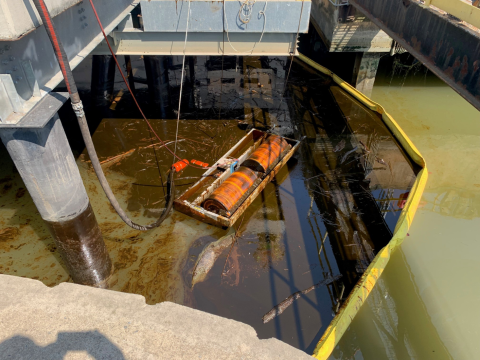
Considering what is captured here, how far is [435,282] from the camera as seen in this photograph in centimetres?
758

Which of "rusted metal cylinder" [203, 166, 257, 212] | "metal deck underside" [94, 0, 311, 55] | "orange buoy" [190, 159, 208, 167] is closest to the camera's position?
"metal deck underside" [94, 0, 311, 55]

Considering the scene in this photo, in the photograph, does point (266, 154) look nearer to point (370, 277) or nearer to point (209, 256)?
point (209, 256)

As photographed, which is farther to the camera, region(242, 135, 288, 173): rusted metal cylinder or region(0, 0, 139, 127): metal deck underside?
region(242, 135, 288, 173): rusted metal cylinder

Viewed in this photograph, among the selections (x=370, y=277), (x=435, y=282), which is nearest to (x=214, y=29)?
(x=370, y=277)

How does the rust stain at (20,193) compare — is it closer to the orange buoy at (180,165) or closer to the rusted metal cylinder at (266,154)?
the orange buoy at (180,165)

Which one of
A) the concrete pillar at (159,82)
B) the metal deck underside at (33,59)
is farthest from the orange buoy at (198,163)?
the metal deck underside at (33,59)

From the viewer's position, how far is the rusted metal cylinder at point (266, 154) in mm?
9781

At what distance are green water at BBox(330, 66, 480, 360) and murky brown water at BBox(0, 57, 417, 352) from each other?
71cm

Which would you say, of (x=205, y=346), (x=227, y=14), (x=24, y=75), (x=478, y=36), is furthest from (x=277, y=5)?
(x=205, y=346)

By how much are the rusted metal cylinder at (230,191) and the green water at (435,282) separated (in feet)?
13.3

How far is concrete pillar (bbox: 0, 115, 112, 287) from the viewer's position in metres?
4.36

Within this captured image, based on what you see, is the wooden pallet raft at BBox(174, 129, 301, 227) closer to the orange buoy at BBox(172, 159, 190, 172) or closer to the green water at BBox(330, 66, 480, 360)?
the orange buoy at BBox(172, 159, 190, 172)

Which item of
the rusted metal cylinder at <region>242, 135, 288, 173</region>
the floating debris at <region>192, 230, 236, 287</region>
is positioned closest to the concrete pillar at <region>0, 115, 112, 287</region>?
the floating debris at <region>192, 230, 236, 287</region>

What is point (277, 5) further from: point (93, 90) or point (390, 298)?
point (93, 90)
